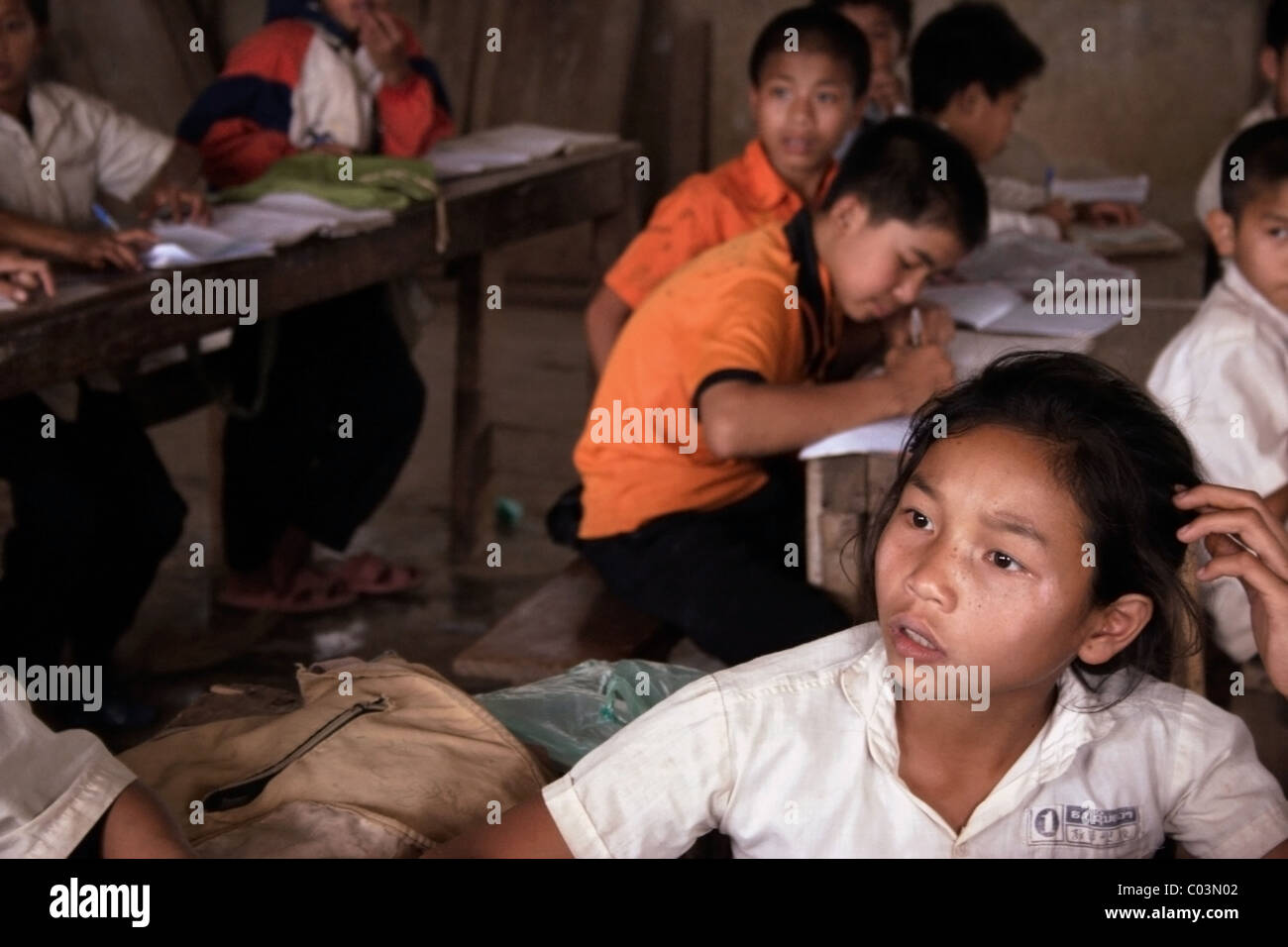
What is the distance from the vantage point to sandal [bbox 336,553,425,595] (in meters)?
3.73

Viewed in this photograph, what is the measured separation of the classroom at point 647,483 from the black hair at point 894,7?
0.02m

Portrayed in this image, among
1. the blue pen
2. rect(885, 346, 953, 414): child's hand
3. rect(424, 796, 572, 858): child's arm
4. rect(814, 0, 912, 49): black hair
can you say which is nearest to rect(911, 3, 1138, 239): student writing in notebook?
rect(814, 0, 912, 49): black hair

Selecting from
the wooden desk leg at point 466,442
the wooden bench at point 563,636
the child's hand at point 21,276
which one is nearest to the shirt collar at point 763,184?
the wooden bench at point 563,636

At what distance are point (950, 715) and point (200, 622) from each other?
2.46 meters

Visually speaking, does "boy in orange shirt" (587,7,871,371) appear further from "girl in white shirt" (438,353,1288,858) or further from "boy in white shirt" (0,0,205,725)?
"girl in white shirt" (438,353,1288,858)

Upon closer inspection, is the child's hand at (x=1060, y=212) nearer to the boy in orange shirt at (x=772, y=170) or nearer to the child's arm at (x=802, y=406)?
the boy in orange shirt at (x=772, y=170)

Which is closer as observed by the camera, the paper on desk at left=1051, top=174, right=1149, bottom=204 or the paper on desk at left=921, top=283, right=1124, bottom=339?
the paper on desk at left=921, top=283, right=1124, bottom=339

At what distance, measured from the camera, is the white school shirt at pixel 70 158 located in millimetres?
2922

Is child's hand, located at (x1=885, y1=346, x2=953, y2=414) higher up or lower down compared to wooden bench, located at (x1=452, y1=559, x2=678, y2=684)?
higher up

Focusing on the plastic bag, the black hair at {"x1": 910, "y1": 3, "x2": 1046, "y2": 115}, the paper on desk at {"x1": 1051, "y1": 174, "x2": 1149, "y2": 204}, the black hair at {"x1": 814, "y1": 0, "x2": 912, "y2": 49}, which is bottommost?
the plastic bag

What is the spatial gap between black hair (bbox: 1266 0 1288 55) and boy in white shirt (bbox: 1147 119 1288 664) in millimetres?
1357

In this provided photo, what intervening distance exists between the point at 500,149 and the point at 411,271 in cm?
80

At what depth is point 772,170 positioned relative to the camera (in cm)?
321

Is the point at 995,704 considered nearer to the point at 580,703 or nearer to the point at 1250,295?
the point at 580,703
